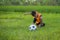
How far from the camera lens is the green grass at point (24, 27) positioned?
2.38m

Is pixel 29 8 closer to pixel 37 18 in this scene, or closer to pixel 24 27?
pixel 24 27

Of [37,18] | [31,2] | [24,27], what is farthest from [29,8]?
[37,18]

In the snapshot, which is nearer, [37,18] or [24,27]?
[24,27]

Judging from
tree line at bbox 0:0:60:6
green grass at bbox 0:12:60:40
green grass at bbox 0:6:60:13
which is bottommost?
green grass at bbox 0:12:60:40

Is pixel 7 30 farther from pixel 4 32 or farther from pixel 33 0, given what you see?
pixel 33 0

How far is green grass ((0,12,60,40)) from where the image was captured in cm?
238

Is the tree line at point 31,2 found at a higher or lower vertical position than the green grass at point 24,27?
higher

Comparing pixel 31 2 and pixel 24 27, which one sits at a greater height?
pixel 31 2

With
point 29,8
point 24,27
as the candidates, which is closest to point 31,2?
point 29,8

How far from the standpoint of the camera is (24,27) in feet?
8.60

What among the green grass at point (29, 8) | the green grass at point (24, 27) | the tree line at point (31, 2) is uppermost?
the tree line at point (31, 2)

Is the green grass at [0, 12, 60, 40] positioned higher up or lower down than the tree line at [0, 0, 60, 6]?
lower down

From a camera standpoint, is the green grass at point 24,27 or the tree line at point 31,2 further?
the tree line at point 31,2

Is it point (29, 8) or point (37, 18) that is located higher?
point (29, 8)
